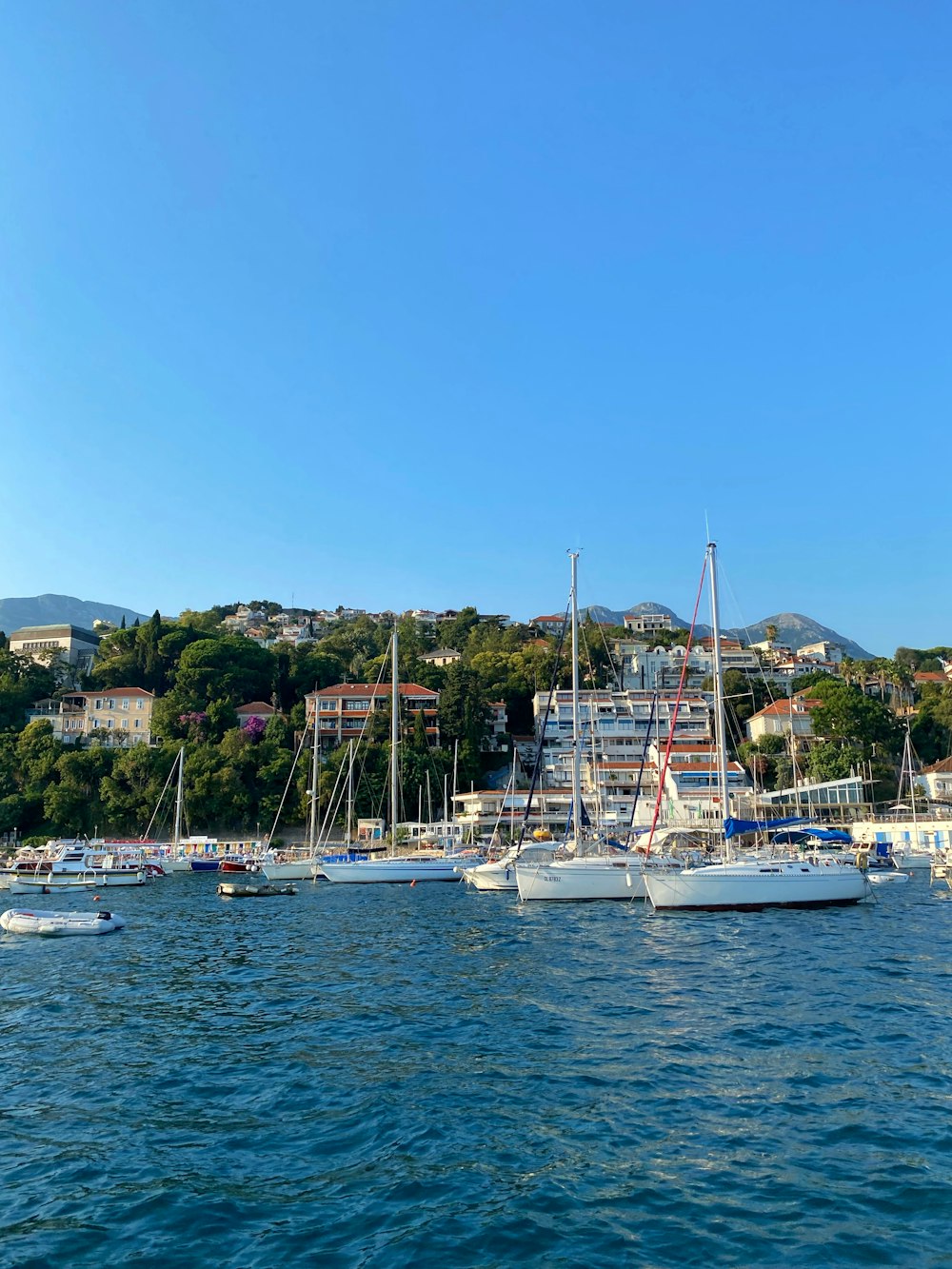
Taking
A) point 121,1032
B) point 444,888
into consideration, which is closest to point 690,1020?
point 121,1032

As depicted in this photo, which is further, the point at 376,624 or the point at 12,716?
the point at 376,624

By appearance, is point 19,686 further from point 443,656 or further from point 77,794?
point 443,656

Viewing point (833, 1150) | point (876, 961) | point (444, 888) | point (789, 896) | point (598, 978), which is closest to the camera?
point (833, 1150)

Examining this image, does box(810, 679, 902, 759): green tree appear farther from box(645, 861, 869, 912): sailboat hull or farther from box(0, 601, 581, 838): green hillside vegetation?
box(645, 861, 869, 912): sailboat hull

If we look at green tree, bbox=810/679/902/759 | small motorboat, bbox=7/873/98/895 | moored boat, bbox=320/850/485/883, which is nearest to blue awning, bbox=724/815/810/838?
moored boat, bbox=320/850/485/883

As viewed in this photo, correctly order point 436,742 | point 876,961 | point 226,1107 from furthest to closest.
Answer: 1. point 436,742
2. point 876,961
3. point 226,1107

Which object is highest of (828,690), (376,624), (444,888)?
(376,624)

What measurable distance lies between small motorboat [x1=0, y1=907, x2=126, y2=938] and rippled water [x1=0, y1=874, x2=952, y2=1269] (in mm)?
7138

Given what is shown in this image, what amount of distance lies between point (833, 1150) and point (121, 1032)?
1257cm

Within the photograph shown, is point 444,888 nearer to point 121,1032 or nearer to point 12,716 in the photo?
point 121,1032

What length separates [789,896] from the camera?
33.4 m

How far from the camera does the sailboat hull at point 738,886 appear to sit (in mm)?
32656

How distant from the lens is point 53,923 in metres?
31.4

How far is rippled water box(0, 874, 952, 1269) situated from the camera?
8539 millimetres
